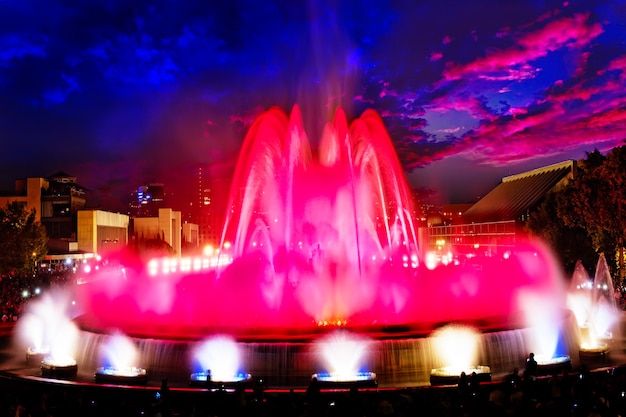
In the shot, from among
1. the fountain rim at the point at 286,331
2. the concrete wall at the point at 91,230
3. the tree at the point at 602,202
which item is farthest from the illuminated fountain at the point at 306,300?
the concrete wall at the point at 91,230

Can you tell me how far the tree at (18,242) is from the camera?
51756 mm

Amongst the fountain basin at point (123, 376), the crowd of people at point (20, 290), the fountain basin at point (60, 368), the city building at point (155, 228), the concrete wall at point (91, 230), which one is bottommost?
the fountain basin at point (123, 376)

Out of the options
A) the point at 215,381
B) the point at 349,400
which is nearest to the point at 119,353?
the point at 215,381

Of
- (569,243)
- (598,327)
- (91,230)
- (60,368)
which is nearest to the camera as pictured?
(60,368)

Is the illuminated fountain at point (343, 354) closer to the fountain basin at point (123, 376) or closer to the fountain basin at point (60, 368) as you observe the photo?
the fountain basin at point (123, 376)

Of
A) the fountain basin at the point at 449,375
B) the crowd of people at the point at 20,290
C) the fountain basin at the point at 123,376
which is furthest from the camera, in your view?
the crowd of people at the point at 20,290

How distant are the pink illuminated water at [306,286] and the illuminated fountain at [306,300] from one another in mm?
82

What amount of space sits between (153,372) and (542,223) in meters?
56.8

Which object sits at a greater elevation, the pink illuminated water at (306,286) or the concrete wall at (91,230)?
the concrete wall at (91,230)

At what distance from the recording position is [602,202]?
46156mm

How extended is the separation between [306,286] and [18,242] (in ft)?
115

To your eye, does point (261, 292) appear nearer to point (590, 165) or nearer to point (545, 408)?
point (545, 408)

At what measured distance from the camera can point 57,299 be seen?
35656 millimetres

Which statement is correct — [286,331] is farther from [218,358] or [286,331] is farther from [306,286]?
[306,286]
